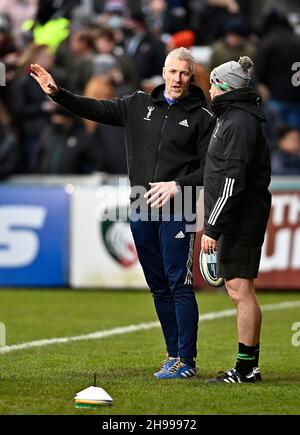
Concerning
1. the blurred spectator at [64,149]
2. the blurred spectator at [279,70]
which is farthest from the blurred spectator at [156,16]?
the blurred spectator at [64,149]

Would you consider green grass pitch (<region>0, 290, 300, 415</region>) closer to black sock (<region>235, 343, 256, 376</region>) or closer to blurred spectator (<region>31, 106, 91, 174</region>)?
black sock (<region>235, 343, 256, 376</region>)

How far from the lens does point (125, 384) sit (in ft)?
26.6

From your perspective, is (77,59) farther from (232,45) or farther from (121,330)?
(121,330)

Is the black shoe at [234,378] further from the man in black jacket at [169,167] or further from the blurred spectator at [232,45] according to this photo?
the blurred spectator at [232,45]

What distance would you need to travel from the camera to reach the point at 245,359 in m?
8.28

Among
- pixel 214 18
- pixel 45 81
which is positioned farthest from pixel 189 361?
pixel 214 18

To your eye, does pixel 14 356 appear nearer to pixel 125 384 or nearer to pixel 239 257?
pixel 125 384

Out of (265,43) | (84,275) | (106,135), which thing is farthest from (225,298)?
(265,43)

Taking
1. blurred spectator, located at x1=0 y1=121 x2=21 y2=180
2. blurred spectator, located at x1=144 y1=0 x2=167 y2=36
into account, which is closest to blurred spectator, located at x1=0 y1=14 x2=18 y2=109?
blurred spectator, located at x1=0 y1=121 x2=21 y2=180

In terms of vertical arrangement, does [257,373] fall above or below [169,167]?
below

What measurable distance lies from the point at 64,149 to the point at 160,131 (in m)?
7.72

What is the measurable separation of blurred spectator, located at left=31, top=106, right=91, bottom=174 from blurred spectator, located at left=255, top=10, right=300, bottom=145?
8.81 ft

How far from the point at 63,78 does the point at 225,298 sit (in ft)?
15.5

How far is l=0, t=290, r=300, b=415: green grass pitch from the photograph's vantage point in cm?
728
